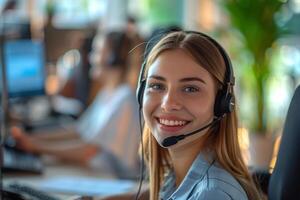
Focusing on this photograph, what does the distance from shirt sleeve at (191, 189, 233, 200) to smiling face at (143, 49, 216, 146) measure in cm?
15

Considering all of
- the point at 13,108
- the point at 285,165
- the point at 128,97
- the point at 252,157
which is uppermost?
the point at 285,165

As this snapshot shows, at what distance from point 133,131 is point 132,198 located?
111 centimetres

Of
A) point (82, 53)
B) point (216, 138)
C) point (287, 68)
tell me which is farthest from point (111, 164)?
point (287, 68)

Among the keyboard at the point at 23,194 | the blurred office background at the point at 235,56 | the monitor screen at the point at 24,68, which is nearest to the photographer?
the keyboard at the point at 23,194

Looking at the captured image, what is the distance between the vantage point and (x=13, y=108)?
326 cm

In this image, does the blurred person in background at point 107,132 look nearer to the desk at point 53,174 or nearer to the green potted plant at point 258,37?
the desk at point 53,174

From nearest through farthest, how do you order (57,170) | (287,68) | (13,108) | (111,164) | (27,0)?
(57,170)
(111,164)
(13,108)
(287,68)
(27,0)

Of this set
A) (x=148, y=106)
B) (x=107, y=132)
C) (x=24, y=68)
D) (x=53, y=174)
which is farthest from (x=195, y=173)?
(x=24, y=68)

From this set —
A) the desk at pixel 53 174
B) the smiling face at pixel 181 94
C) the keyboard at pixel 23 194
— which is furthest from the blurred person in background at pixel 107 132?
the smiling face at pixel 181 94

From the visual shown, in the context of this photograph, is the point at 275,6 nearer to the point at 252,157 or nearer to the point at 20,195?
the point at 252,157

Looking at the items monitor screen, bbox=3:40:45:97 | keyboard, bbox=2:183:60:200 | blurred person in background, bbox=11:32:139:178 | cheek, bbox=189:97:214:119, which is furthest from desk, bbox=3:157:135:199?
cheek, bbox=189:97:214:119

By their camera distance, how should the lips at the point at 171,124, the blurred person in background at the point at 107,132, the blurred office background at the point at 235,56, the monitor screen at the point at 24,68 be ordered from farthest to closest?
the blurred office background at the point at 235,56, the monitor screen at the point at 24,68, the blurred person in background at the point at 107,132, the lips at the point at 171,124

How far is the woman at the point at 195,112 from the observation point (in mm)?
1251

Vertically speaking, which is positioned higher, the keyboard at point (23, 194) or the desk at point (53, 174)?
the keyboard at point (23, 194)
